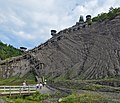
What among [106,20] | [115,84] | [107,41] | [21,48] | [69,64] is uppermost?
[21,48]

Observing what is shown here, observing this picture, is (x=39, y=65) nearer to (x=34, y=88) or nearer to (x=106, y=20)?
(x=106, y=20)

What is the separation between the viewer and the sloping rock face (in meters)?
52.5

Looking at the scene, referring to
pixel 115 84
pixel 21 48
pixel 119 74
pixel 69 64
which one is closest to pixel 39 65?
pixel 69 64

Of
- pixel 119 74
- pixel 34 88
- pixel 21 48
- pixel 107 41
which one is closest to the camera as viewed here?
pixel 34 88

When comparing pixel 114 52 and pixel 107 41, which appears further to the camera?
pixel 107 41

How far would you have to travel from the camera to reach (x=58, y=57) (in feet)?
209

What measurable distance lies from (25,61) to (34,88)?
105 ft

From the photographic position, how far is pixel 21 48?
436ft

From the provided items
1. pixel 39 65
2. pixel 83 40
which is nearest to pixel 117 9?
pixel 83 40

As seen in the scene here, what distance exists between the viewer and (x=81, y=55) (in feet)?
195

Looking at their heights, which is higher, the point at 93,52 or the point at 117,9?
the point at 117,9

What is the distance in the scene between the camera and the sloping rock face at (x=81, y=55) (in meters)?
52.5

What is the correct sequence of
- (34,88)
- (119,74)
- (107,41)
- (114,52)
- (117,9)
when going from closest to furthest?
(34,88) < (119,74) < (114,52) < (107,41) < (117,9)

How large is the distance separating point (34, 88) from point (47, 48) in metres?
30.0
